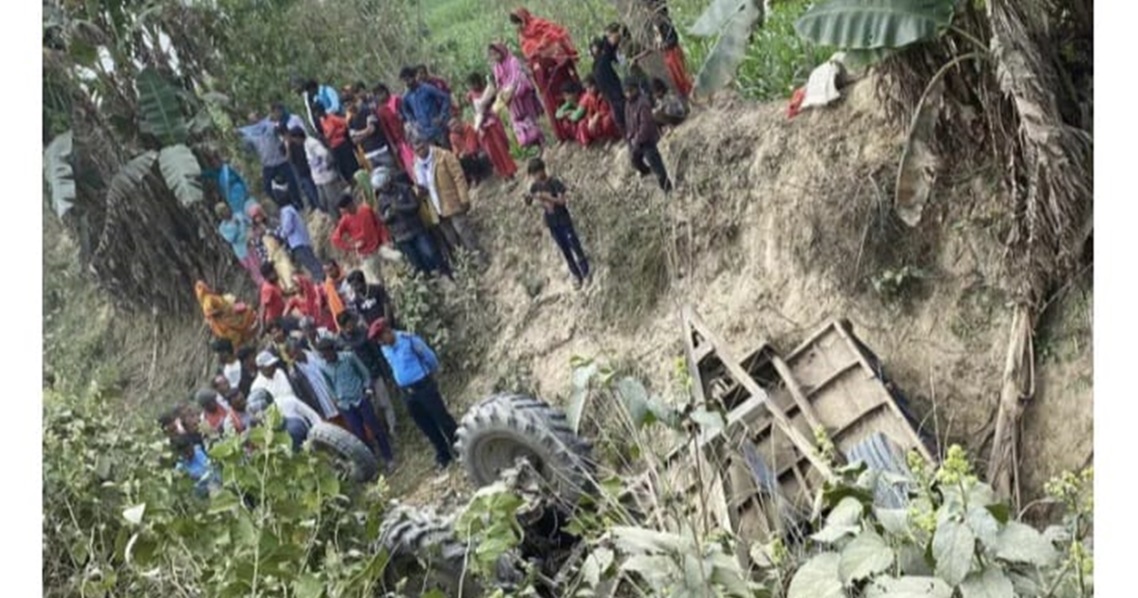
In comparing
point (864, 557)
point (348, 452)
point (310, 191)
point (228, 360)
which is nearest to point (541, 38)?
point (310, 191)

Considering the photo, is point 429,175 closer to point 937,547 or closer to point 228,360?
point 228,360

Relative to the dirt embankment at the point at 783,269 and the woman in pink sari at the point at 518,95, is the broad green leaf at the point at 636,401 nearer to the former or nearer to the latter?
the dirt embankment at the point at 783,269

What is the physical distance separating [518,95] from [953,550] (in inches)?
80.2

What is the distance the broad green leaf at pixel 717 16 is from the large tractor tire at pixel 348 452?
5.64ft

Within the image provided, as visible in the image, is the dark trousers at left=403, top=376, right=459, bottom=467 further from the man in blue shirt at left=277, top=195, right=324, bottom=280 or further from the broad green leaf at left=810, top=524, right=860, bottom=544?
the broad green leaf at left=810, top=524, right=860, bottom=544

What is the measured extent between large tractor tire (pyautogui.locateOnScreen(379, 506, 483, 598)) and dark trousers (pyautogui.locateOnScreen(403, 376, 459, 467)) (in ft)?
0.76

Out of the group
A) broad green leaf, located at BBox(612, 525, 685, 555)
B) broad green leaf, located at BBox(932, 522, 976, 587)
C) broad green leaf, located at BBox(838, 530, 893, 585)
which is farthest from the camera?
broad green leaf, located at BBox(612, 525, 685, 555)

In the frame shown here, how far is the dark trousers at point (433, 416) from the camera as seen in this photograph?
4.43 meters

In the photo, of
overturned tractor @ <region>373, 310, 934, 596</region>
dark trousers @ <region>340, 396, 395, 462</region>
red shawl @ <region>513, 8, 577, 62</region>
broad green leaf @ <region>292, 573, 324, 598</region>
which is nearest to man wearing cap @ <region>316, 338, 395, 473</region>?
dark trousers @ <region>340, 396, 395, 462</region>

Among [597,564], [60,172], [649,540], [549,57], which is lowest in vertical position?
[597,564]

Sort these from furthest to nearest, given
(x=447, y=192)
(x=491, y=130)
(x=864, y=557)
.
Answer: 1. (x=447, y=192)
2. (x=491, y=130)
3. (x=864, y=557)

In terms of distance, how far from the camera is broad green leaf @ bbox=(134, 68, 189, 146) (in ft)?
16.1

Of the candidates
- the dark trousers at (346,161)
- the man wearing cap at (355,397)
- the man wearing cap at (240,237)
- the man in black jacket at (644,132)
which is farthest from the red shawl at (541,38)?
the man wearing cap at (240,237)

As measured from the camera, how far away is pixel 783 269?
389 centimetres
